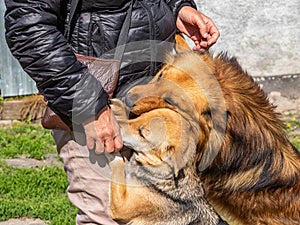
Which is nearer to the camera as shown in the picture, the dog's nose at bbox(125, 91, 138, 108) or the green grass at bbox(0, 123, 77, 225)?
the dog's nose at bbox(125, 91, 138, 108)

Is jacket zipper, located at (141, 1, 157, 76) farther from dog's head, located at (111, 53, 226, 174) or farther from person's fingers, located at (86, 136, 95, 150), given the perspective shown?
person's fingers, located at (86, 136, 95, 150)

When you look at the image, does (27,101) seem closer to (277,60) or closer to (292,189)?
(277,60)

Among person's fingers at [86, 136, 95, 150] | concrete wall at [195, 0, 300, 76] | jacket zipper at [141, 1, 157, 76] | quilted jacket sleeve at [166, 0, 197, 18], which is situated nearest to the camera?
person's fingers at [86, 136, 95, 150]

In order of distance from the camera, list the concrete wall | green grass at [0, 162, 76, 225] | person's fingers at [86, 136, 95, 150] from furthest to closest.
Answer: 1. the concrete wall
2. green grass at [0, 162, 76, 225]
3. person's fingers at [86, 136, 95, 150]

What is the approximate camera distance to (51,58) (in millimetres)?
3209

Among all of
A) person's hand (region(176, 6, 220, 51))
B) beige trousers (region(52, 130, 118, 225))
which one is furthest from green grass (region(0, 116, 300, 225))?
person's hand (region(176, 6, 220, 51))

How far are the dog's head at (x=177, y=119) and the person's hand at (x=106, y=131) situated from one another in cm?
4

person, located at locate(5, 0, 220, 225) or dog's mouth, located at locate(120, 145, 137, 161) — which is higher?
person, located at locate(5, 0, 220, 225)

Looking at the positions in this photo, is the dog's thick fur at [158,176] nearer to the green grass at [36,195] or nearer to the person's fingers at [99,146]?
the person's fingers at [99,146]

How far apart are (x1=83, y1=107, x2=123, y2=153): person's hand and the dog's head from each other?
0.04m

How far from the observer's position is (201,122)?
3189mm

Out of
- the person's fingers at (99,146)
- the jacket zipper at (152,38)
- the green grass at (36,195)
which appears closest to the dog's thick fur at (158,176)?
the person's fingers at (99,146)

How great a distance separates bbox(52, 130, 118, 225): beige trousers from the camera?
3639 mm

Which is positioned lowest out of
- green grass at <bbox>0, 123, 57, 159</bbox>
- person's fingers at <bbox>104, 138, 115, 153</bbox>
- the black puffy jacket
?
green grass at <bbox>0, 123, 57, 159</bbox>
